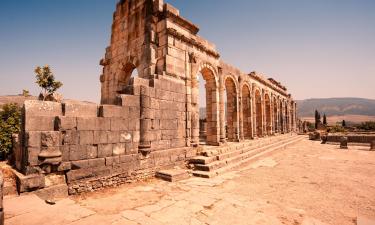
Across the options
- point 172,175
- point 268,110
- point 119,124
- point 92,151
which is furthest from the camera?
point 268,110

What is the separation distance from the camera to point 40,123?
13.8 feet

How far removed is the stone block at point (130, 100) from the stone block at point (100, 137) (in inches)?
38.3

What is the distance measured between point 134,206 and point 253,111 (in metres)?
13.0

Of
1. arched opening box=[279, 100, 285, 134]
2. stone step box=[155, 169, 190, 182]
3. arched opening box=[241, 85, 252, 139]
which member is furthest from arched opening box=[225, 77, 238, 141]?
arched opening box=[279, 100, 285, 134]

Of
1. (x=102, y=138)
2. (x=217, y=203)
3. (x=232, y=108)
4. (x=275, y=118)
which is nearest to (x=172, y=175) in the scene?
(x=217, y=203)

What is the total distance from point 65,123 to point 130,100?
6.07 feet

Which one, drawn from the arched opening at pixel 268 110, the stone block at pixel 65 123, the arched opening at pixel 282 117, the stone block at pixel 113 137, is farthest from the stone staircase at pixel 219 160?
the arched opening at pixel 282 117

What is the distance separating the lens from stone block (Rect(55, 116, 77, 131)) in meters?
4.39

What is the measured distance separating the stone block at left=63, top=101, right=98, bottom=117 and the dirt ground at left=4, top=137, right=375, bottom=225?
184cm

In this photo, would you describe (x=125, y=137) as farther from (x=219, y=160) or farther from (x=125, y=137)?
(x=219, y=160)

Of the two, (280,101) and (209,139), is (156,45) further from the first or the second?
(280,101)

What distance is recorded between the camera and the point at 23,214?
9.72 feet

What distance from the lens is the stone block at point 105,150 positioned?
5086mm

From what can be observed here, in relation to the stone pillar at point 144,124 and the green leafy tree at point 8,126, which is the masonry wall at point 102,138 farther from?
the green leafy tree at point 8,126
